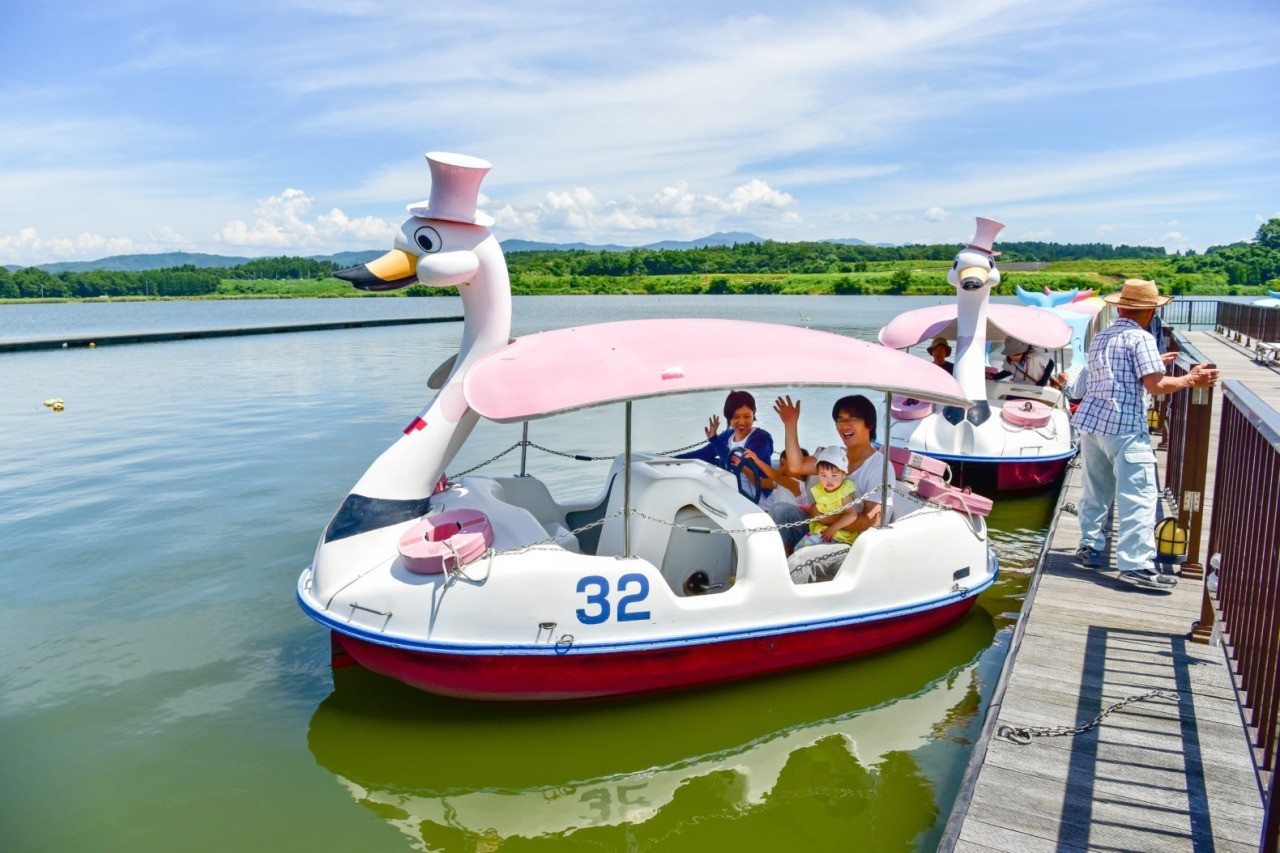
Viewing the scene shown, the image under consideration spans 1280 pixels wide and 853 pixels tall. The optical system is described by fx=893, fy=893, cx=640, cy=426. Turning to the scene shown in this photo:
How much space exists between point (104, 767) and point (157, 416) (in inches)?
550

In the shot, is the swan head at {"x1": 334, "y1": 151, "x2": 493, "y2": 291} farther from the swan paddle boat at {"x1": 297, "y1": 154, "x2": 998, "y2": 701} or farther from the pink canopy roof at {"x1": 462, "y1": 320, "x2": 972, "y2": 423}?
the pink canopy roof at {"x1": 462, "y1": 320, "x2": 972, "y2": 423}

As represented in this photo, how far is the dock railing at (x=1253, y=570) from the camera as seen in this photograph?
322 cm

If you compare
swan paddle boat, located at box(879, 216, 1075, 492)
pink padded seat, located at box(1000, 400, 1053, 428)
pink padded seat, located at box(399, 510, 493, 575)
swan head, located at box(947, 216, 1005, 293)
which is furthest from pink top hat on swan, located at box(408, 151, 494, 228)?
pink padded seat, located at box(1000, 400, 1053, 428)

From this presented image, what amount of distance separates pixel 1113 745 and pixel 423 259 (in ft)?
14.9

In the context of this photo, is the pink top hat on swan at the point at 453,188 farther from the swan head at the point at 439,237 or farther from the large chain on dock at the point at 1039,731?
the large chain on dock at the point at 1039,731

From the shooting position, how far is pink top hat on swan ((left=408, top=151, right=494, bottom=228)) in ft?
18.0

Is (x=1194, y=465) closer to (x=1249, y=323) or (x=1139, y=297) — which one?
(x=1139, y=297)

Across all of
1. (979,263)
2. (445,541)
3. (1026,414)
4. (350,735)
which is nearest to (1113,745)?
(445,541)

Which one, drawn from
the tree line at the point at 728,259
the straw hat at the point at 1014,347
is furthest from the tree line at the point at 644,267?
the straw hat at the point at 1014,347

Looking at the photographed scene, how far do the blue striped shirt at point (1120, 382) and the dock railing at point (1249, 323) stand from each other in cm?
1882

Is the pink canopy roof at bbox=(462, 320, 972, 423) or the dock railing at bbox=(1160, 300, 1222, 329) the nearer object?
the pink canopy roof at bbox=(462, 320, 972, 423)

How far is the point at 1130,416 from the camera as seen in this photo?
18.3 ft

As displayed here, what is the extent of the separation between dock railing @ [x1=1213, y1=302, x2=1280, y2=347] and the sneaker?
18.9 m

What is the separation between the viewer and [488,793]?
4.80 metres
